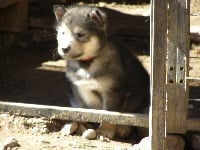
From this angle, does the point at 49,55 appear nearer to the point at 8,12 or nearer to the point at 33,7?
the point at 8,12

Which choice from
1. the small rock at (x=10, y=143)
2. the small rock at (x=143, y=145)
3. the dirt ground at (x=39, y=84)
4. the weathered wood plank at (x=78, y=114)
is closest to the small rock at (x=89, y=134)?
the dirt ground at (x=39, y=84)

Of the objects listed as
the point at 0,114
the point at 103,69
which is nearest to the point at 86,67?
the point at 103,69

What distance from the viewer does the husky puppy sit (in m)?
5.62

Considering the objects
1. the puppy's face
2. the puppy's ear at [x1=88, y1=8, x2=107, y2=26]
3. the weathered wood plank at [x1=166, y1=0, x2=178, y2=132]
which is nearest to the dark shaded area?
the puppy's face

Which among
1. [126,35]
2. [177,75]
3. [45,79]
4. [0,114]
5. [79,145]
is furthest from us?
[126,35]

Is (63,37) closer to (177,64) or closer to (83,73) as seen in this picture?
(83,73)

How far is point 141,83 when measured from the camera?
6.04 m

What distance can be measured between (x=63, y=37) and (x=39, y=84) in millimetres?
1756

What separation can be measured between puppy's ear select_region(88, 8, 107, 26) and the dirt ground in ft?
3.14

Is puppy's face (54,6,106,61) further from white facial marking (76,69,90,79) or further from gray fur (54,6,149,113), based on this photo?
white facial marking (76,69,90,79)

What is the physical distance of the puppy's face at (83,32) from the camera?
5.56 meters

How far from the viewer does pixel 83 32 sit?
5613 mm

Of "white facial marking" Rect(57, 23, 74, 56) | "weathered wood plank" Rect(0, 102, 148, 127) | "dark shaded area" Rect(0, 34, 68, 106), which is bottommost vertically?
"weathered wood plank" Rect(0, 102, 148, 127)

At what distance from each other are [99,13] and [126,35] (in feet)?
10.6
